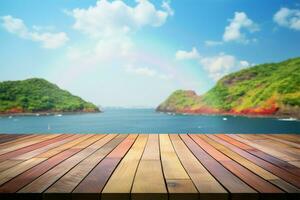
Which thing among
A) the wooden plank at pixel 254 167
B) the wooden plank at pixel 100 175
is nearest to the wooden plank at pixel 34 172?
the wooden plank at pixel 100 175

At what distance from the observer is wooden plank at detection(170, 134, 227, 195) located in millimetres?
1621

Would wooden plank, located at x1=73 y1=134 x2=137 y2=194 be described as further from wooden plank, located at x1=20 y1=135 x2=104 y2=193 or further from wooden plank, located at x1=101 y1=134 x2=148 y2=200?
wooden plank, located at x1=20 y1=135 x2=104 y2=193

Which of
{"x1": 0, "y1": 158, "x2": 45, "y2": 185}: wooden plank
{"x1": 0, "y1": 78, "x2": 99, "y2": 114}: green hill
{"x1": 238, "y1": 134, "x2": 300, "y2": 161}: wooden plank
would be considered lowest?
{"x1": 0, "y1": 158, "x2": 45, "y2": 185}: wooden plank

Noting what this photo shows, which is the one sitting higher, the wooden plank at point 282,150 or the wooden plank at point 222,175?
the wooden plank at point 282,150

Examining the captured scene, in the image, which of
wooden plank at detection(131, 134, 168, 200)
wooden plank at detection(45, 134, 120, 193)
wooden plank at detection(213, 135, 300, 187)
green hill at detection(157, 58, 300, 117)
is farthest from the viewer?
green hill at detection(157, 58, 300, 117)

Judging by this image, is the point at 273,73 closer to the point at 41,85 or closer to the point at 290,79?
the point at 290,79

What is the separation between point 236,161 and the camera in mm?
2510

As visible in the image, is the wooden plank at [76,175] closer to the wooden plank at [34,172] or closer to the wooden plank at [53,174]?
the wooden plank at [53,174]

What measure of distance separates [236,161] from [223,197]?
1.05 m

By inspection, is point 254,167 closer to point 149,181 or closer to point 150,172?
point 150,172

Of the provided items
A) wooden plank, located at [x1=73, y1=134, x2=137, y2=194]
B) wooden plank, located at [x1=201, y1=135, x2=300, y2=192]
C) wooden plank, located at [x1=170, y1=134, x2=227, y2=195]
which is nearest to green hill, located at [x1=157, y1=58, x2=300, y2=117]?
wooden plank, located at [x1=201, y1=135, x2=300, y2=192]

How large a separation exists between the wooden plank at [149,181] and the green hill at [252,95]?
10195 centimetres

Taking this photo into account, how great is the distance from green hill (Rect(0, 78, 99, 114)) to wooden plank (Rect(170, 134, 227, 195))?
13330 centimetres

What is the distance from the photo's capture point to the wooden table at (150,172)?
1549mm
